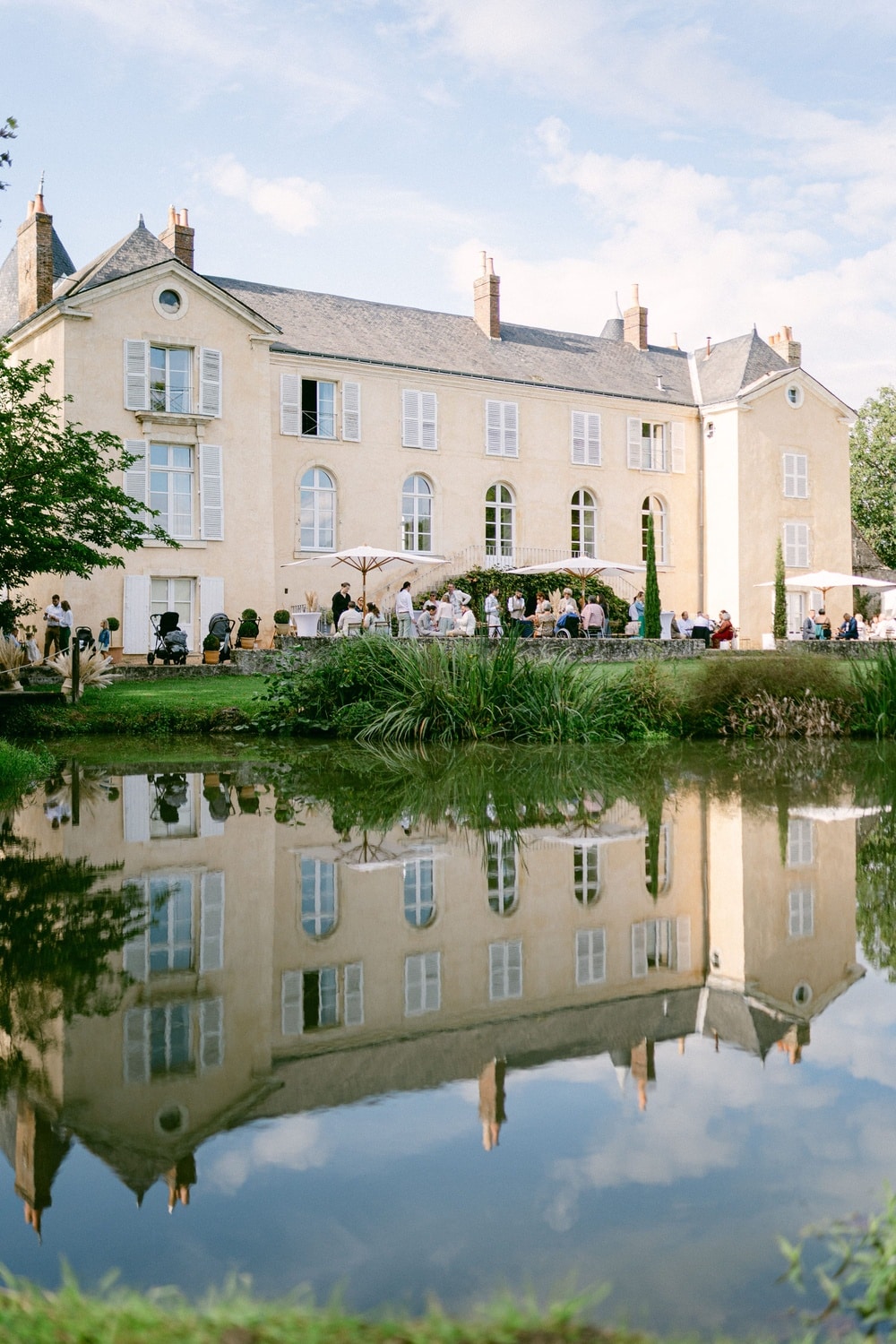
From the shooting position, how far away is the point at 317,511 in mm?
27828

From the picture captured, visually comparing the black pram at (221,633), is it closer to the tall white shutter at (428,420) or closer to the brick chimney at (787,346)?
the tall white shutter at (428,420)

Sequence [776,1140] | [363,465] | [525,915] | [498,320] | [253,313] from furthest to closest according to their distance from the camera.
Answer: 1. [498,320]
2. [363,465]
3. [253,313]
4. [525,915]
5. [776,1140]

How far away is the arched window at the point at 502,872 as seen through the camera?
5.71 meters

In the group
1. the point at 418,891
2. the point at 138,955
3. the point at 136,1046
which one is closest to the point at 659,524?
the point at 418,891

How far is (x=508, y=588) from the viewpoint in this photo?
94.7 feet

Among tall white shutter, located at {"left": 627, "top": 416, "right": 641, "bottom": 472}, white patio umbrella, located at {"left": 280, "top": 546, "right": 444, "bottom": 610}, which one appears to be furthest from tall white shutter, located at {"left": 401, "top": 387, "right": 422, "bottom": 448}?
tall white shutter, located at {"left": 627, "top": 416, "right": 641, "bottom": 472}

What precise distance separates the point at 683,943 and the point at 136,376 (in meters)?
22.2

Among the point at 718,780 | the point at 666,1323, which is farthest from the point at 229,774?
the point at 666,1323

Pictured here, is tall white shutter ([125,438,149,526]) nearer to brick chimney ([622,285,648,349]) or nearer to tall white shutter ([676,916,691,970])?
brick chimney ([622,285,648,349])

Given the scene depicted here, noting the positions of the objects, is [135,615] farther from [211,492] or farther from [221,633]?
[211,492]

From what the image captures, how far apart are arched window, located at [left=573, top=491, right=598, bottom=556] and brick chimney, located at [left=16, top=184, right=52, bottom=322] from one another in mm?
13888

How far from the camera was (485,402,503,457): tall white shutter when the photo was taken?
1193 inches

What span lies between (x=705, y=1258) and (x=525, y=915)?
3.02 meters

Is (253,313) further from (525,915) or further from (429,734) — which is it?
(525,915)
